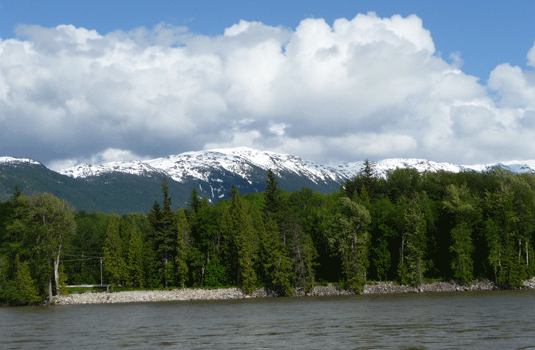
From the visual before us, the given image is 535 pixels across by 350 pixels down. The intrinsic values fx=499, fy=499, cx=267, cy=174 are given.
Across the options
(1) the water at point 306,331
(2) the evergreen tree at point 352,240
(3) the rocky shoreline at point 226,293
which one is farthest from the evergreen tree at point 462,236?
(1) the water at point 306,331

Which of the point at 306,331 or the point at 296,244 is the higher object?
the point at 296,244

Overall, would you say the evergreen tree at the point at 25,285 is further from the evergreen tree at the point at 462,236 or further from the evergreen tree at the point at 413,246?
the evergreen tree at the point at 462,236

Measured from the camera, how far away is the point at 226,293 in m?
97.1

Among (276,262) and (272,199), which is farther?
(272,199)

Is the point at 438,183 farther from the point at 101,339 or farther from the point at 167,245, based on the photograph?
the point at 101,339

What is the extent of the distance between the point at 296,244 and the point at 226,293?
16715 millimetres

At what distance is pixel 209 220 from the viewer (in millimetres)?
107750

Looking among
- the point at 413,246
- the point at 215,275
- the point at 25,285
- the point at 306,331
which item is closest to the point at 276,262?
the point at 215,275

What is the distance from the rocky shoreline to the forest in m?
1.33

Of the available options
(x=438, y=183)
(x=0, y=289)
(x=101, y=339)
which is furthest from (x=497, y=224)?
(x=0, y=289)

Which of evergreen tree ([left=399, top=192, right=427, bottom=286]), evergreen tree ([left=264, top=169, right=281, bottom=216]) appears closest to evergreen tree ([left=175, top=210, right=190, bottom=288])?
evergreen tree ([left=264, top=169, right=281, bottom=216])

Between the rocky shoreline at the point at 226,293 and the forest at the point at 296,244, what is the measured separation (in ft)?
4.36

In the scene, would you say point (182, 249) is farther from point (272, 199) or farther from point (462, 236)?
point (462, 236)

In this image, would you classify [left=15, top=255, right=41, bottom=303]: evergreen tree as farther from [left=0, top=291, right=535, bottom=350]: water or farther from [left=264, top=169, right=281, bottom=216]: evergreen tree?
[left=264, top=169, right=281, bottom=216]: evergreen tree
